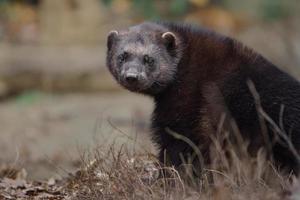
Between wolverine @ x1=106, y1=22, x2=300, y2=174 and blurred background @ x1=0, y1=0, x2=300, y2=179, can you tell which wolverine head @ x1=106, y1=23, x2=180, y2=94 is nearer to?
wolverine @ x1=106, y1=22, x2=300, y2=174

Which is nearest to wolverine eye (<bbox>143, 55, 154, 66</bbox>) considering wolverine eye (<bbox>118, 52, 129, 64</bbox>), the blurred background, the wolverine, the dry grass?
the wolverine

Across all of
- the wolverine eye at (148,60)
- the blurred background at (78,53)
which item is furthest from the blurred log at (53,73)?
the wolverine eye at (148,60)

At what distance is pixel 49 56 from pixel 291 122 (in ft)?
35.5

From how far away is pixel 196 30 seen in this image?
26.1ft

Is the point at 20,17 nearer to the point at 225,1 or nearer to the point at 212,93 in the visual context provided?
the point at 225,1

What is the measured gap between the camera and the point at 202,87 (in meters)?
7.45

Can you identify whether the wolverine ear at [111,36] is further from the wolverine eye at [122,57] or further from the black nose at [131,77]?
the black nose at [131,77]

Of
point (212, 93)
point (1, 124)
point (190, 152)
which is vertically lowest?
point (1, 124)

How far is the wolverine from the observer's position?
712 centimetres

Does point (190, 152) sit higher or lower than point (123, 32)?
lower

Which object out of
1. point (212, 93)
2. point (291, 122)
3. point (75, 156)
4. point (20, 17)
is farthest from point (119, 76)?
point (20, 17)

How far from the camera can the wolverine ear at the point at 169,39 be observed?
7.88 metres

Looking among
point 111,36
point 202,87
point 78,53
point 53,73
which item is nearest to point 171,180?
point 202,87

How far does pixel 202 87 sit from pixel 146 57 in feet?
2.52
